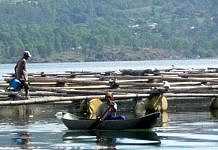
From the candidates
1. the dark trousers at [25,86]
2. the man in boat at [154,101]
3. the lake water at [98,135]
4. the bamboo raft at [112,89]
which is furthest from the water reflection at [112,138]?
the man in boat at [154,101]

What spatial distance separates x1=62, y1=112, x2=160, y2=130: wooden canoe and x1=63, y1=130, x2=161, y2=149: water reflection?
0.22 metres

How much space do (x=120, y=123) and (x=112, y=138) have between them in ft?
3.00

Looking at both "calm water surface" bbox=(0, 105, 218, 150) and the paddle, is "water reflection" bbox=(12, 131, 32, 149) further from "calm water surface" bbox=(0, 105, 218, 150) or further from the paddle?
the paddle

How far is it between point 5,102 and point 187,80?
1452cm

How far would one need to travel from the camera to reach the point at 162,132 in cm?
2947

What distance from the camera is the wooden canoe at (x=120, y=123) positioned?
2834cm

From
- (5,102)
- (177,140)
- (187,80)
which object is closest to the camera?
(177,140)

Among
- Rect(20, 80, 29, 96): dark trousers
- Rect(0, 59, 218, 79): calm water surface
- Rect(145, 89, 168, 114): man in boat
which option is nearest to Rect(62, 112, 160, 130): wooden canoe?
Rect(20, 80, 29, 96): dark trousers

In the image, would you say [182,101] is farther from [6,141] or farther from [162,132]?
[6,141]

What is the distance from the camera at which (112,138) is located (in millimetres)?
A: 27797

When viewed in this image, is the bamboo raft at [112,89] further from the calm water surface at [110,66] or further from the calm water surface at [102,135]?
the calm water surface at [110,66]

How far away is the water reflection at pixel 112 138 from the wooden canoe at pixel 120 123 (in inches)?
8.5

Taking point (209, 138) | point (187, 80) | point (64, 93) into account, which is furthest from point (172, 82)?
point (209, 138)

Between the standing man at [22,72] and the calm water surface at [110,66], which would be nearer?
the standing man at [22,72]
